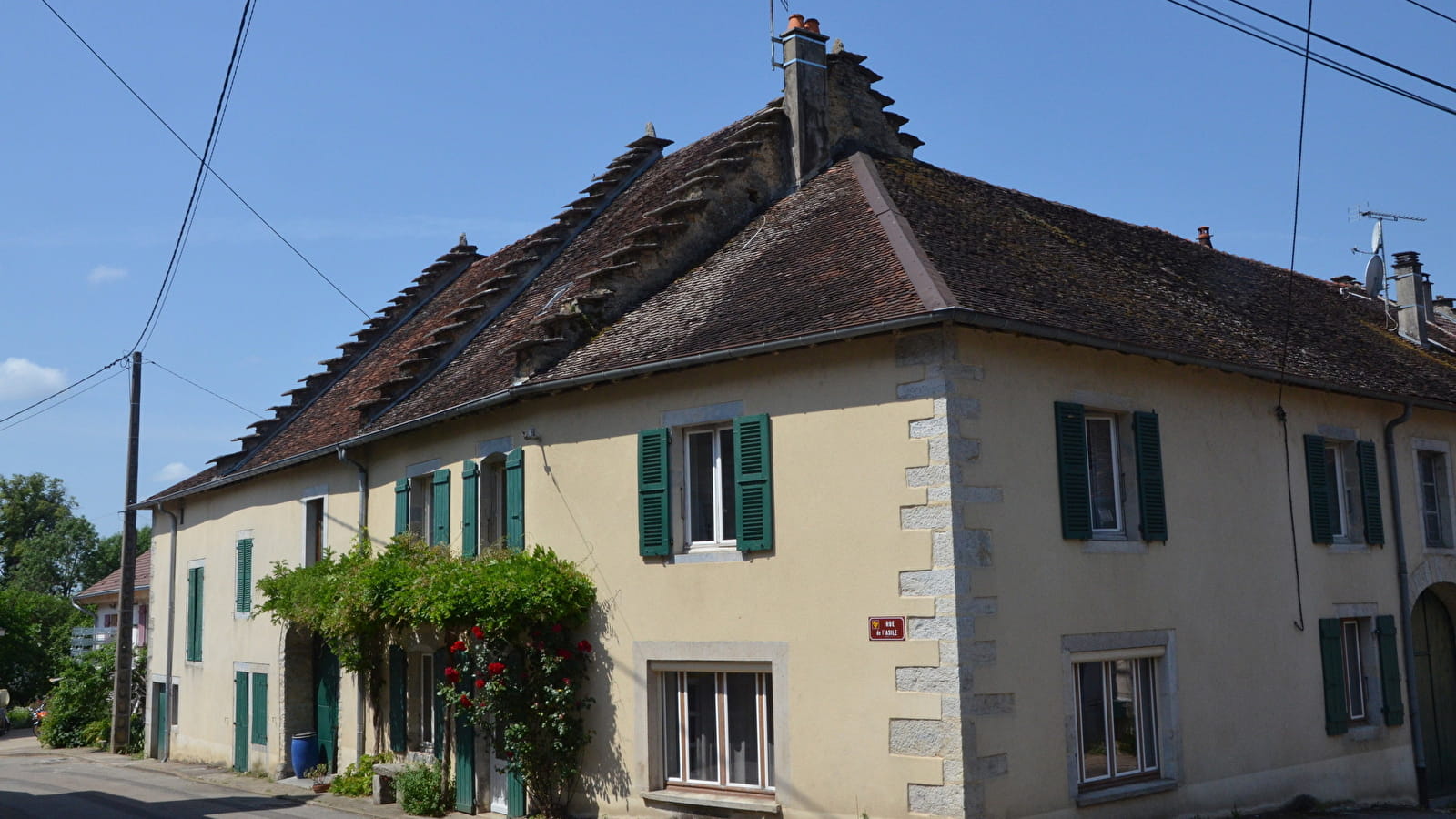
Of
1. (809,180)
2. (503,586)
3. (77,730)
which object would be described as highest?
(809,180)

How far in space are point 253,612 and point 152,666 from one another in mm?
7883

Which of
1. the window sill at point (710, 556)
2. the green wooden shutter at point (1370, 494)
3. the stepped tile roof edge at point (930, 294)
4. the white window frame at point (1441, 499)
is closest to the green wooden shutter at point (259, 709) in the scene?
the stepped tile roof edge at point (930, 294)

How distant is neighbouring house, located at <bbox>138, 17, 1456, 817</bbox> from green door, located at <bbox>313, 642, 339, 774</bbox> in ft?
0.98

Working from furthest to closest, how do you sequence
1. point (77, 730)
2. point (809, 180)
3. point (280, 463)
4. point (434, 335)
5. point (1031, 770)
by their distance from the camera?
point (77, 730) → point (280, 463) → point (434, 335) → point (809, 180) → point (1031, 770)

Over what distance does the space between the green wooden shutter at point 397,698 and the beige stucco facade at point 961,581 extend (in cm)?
234

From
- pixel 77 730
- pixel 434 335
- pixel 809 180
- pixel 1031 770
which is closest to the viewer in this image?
pixel 1031 770

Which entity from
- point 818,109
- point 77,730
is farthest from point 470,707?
point 77,730

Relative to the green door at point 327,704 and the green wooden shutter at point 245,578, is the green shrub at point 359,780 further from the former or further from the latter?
the green wooden shutter at point 245,578

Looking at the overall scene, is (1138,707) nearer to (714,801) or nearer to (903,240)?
(714,801)

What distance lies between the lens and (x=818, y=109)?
15164 millimetres

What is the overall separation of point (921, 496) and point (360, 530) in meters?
9.41

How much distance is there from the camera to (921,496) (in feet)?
34.8

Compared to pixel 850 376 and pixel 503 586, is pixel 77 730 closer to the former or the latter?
pixel 503 586

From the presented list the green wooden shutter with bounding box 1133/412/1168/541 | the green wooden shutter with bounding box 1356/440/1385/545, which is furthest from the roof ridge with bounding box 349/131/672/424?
the green wooden shutter with bounding box 1356/440/1385/545
